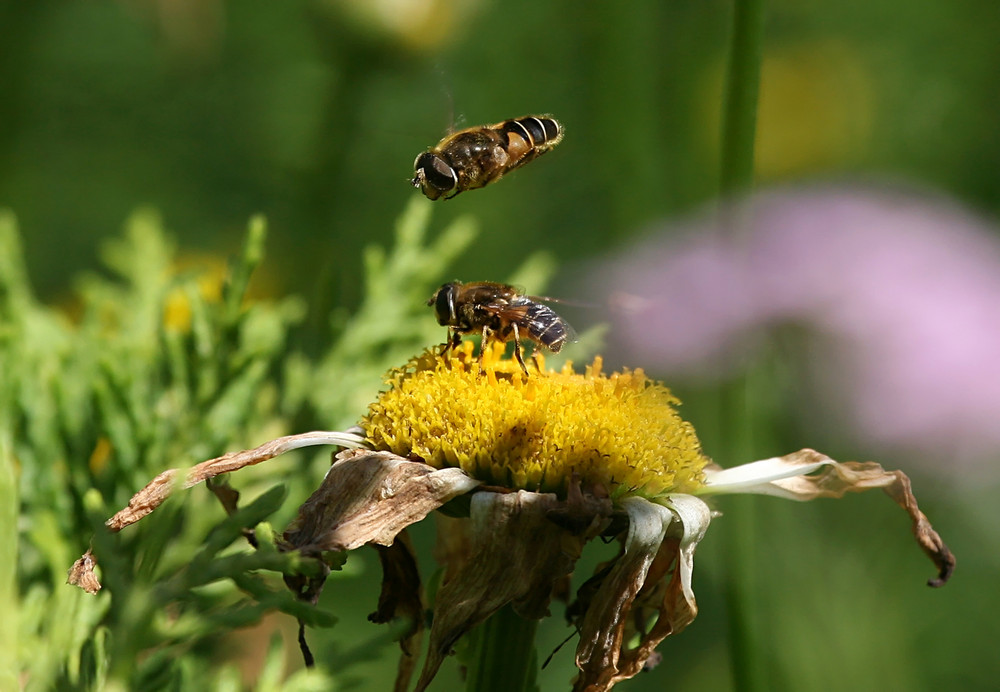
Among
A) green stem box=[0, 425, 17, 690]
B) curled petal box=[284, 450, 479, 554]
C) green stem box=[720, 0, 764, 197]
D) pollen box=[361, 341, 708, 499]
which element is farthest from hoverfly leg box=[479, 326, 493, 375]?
green stem box=[0, 425, 17, 690]

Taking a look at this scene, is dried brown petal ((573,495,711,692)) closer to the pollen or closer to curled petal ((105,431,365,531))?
the pollen

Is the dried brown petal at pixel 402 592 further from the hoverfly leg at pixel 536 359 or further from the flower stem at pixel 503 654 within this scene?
the hoverfly leg at pixel 536 359

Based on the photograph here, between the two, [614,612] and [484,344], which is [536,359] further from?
[614,612]

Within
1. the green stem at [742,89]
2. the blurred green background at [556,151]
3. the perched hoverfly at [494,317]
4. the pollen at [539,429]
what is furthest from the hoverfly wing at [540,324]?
the blurred green background at [556,151]

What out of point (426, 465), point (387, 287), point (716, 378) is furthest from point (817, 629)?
point (426, 465)

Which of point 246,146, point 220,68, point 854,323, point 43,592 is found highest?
point 220,68

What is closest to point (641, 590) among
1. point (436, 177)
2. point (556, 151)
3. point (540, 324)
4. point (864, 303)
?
point (540, 324)

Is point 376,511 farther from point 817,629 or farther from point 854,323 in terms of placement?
point 854,323
